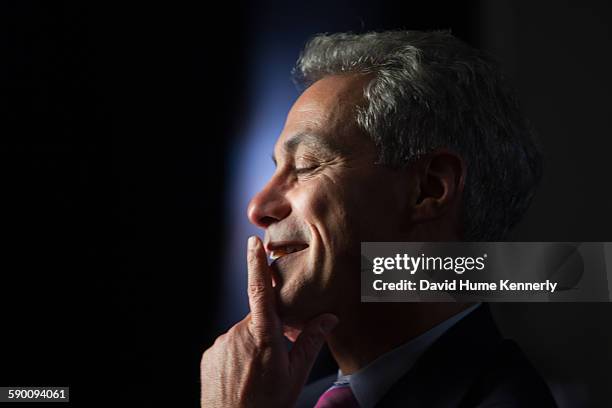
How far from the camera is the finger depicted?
100cm

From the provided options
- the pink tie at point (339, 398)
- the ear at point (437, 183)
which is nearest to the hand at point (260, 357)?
the pink tie at point (339, 398)

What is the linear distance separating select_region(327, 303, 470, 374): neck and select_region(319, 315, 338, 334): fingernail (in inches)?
1.5

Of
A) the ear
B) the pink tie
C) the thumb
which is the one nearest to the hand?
the thumb

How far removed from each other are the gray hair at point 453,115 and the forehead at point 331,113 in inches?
0.7

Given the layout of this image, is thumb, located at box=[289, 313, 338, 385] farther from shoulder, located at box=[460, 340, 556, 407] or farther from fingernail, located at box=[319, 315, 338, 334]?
shoulder, located at box=[460, 340, 556, 407]

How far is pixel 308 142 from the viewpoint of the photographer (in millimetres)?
1069

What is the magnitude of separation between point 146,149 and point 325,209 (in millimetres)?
439

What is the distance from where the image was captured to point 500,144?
110cm

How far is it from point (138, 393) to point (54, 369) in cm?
16

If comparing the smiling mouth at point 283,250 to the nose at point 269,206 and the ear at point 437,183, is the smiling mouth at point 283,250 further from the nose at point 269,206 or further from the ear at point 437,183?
the ear at point 437,183

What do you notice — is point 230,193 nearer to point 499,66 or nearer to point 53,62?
point 53,62

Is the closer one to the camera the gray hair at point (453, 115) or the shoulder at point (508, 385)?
the shoulder at point (508, 385)

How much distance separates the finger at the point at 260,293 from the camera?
1.00 metres

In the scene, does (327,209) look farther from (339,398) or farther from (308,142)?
(339,398)
